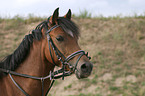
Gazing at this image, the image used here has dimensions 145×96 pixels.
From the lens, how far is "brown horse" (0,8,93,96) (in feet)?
8.94

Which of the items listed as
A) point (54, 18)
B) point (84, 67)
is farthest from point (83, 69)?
point (54, 18)

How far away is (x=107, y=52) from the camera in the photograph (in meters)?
9.09

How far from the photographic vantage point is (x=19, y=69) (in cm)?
287

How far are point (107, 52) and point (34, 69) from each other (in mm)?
6688

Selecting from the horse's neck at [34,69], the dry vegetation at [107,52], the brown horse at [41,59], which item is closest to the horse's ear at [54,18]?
the brown horse at [41,59]

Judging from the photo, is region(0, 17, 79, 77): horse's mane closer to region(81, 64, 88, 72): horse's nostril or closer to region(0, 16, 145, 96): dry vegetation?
region(81, 64, 88, 72): horse's nostril

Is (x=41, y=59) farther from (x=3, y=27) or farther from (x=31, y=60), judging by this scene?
(x=3, y=27)

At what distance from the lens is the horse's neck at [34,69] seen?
9.11ft

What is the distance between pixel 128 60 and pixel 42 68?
6516 mm

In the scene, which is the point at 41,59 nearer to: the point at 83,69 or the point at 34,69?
the point at 34,69

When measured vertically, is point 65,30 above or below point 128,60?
above

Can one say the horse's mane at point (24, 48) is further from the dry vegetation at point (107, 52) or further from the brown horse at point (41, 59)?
the dry vegetation at point (107, 52)

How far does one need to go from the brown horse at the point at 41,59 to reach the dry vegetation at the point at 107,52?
452 cm

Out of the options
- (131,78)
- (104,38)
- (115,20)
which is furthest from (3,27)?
(131,78)
